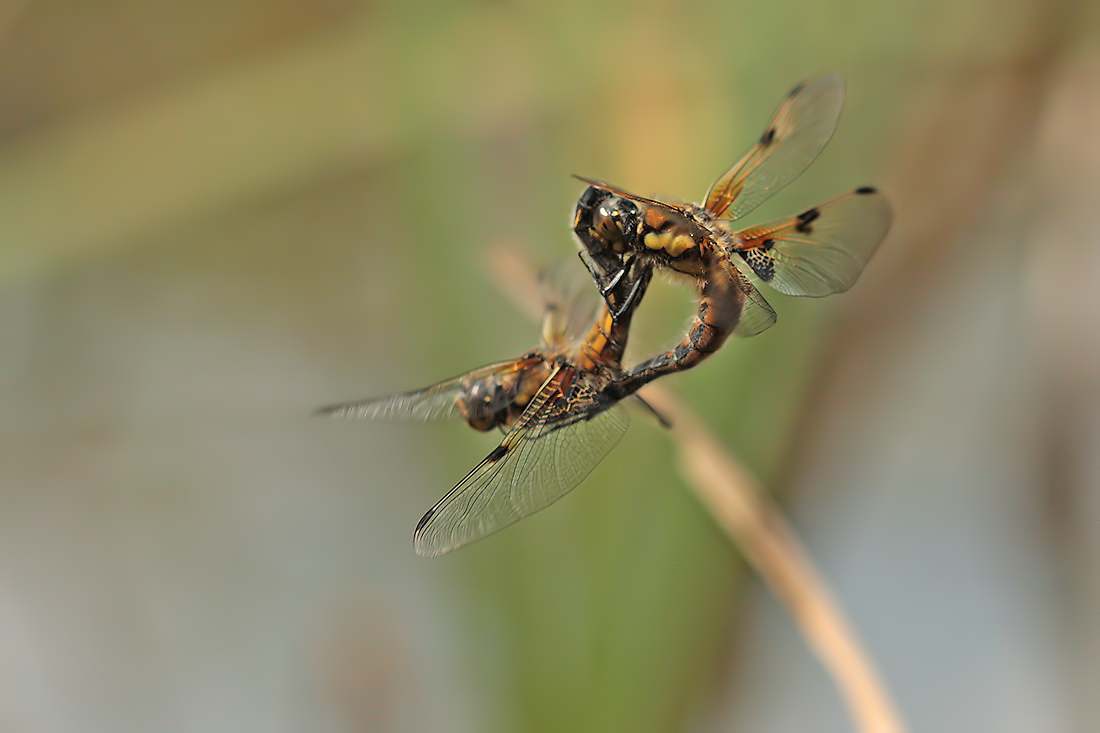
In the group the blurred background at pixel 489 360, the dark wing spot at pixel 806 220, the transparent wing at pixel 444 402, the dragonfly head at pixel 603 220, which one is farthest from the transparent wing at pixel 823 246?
the blurred background at pixel 489 360

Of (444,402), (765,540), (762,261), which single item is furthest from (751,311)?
(765,540)

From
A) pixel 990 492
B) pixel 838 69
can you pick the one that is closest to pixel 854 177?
pixel 838 69

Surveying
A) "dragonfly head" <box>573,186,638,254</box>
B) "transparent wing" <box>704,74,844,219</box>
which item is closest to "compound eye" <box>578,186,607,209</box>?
"dragonfly head" <box>573,186,638,254</box>

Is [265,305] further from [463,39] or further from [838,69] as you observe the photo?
[838,69]

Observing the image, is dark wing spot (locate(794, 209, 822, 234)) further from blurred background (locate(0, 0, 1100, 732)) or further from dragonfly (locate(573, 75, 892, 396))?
blurred background (locate(0, 0, 1100, 732))

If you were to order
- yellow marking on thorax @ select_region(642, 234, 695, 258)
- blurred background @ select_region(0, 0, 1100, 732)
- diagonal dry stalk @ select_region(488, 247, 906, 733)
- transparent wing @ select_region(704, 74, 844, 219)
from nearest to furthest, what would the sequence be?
yellow marking on thorax @ select_region(642, 234, 695, 258)
transparent wing @ select_region(704, 74, 844, 219)
diagonal dry stalk @ select_region(488, 247, 906, 733)
blurred background @ select_region(0, 0, 1100, 732)

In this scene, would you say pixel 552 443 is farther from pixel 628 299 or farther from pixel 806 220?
pixel 806 220

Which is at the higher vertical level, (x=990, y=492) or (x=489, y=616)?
(x=489, y=616)
